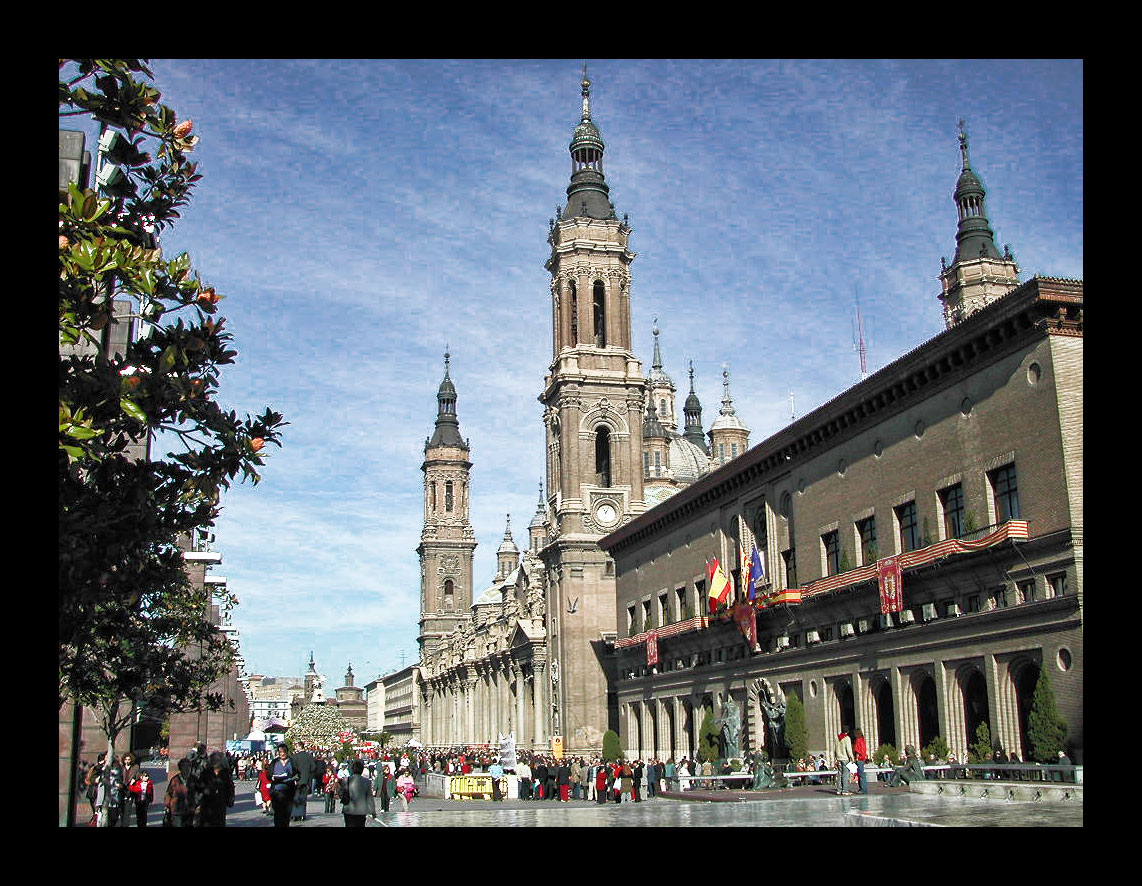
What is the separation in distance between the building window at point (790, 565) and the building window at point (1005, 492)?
46.1ft

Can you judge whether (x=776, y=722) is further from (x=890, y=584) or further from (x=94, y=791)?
(x=94, y=791)

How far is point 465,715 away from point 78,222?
117 m

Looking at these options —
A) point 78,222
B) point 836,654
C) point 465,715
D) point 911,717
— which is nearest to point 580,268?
point 836,654

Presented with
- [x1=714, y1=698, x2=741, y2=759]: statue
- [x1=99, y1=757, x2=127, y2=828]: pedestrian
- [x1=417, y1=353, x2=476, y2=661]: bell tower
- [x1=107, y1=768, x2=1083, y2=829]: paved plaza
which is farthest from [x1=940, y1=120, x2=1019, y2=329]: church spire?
[x1=417, y1=353, x2=476, y2=661]: bell tower

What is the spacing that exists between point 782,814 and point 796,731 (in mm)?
21569

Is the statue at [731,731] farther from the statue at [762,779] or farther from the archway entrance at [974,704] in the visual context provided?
the archway entrance at [974,704]

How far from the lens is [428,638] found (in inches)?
6152

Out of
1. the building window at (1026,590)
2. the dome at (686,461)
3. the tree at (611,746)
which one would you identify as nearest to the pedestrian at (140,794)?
the building window at (1026,590)

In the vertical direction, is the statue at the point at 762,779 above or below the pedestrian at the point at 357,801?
below

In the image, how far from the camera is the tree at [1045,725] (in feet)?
100.0

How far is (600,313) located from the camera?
8531cm

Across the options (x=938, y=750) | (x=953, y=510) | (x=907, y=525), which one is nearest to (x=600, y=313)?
(x=907, y=525)

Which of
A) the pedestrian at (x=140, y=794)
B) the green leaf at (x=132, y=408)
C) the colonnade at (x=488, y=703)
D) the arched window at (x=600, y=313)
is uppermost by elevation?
the arched window at (x=600, y=313)
